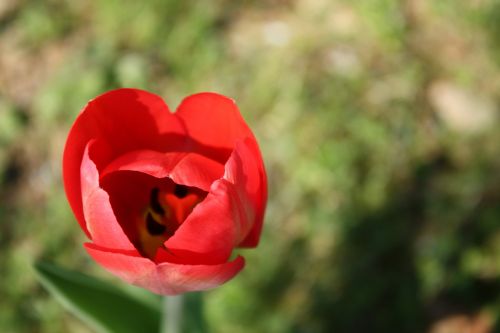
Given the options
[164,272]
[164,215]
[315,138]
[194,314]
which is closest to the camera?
[164,272]

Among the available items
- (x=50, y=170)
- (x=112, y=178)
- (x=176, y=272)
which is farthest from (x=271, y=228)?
(x=176, y=272)

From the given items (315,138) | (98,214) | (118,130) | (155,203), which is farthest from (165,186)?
(315,138)

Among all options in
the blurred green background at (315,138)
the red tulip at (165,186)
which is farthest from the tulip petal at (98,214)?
the blurred green background at (315,138)

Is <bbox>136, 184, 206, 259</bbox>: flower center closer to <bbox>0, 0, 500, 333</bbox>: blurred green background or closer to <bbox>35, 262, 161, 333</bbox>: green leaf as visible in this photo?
<bbox>35, 262, 161, 333</bbox>: green leaf

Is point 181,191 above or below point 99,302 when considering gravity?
above

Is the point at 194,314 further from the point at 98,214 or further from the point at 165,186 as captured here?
the point at 98,214

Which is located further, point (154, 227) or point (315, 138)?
point (315, 138)
